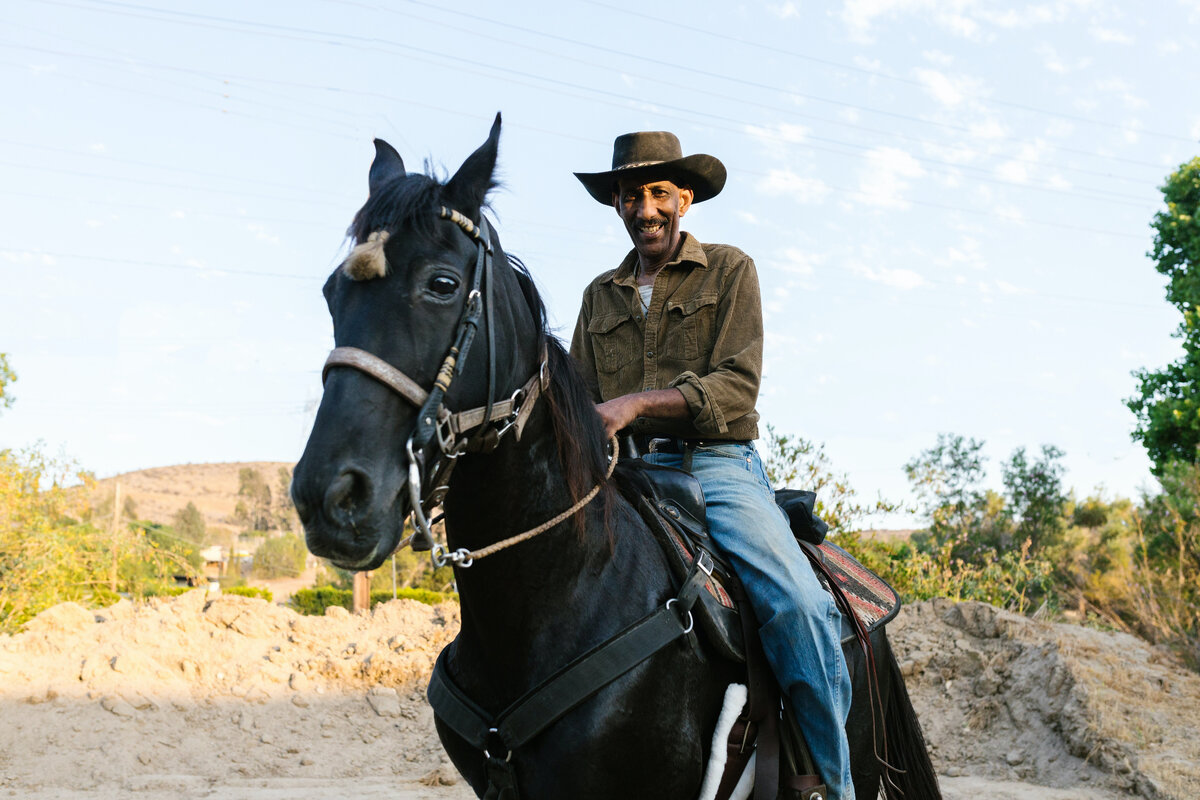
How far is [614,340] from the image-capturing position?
365 cm

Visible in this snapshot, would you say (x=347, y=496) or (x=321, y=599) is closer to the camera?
(x=347, y=496)

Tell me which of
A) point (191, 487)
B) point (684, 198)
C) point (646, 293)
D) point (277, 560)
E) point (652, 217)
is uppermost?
point (684, 198)

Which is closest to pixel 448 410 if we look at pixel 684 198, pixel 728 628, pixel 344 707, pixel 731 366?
pixel 728 628

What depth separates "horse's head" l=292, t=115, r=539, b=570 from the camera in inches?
71.6

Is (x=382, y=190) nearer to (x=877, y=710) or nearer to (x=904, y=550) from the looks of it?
(x=877, y=710)

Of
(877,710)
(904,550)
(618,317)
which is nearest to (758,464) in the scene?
(618,317)

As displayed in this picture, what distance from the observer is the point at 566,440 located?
8.11 feet

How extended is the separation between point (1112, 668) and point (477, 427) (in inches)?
375

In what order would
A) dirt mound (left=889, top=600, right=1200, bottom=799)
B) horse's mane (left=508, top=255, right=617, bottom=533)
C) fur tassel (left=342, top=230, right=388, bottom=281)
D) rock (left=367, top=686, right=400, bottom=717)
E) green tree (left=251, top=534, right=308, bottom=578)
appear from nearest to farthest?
fur tassel (left=342, top=230, right=388, bottom=281) < horse's mane (left=508, top=255, right=617, bottom=533) < dirt mound (left=889, top=600, right=1200, bottom=799) < rock (left=367, top=686, right=400, bottom=717) < green tree (left=251, top=534, right=308, bottom=578)

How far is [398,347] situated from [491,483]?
0.52 meters

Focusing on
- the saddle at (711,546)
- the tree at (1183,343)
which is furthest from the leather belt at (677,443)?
the tree at (1183,343)

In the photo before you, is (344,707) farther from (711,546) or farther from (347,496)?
(347,496)

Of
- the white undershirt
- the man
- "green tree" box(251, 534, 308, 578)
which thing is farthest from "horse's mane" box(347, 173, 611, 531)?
"green tree" box(251, 534, 308, 578)

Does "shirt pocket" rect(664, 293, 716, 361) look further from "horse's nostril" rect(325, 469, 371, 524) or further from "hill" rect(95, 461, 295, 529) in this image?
"hill" rect(95, 461, 295, 529)
